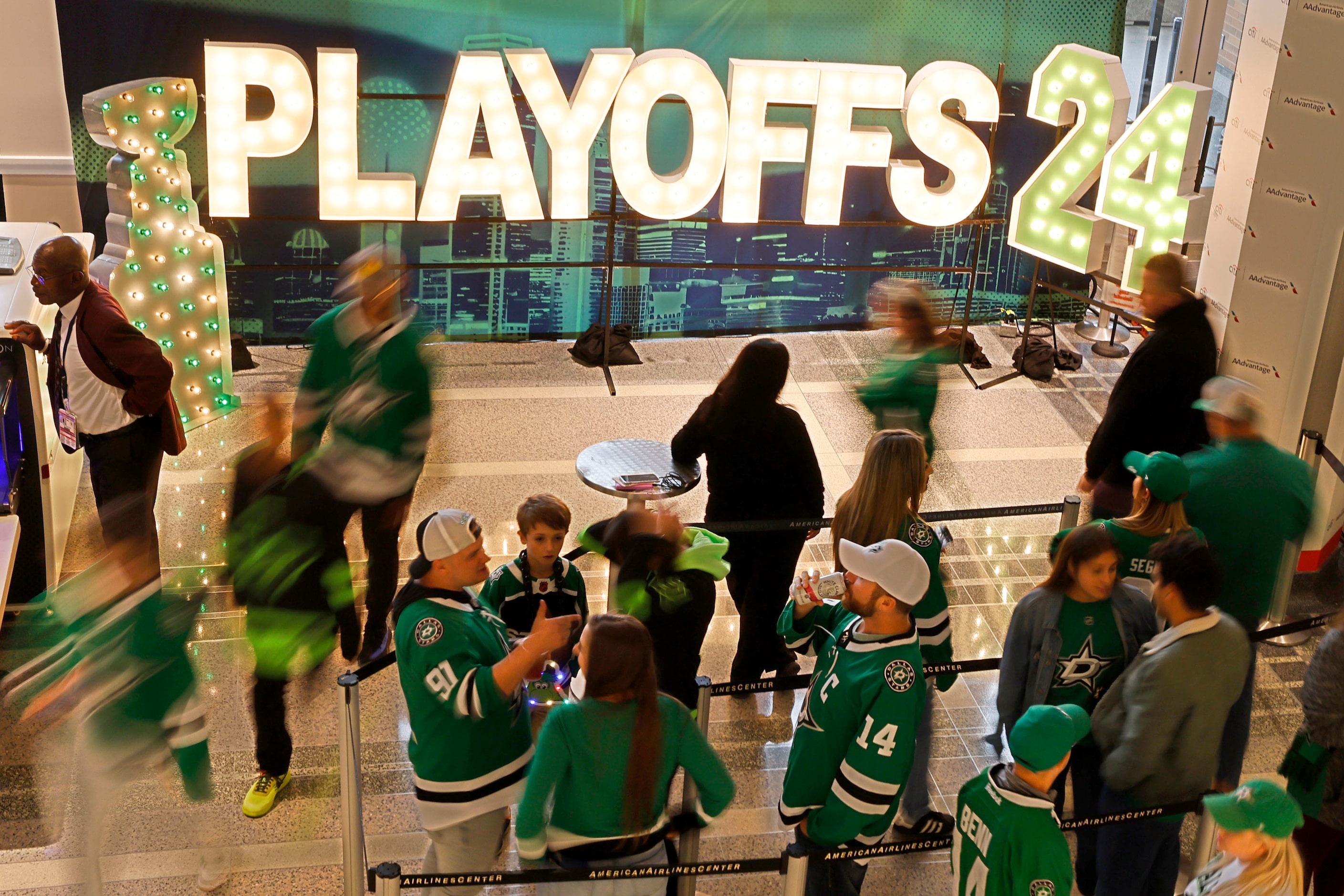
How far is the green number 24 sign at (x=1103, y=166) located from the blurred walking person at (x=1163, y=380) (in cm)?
252

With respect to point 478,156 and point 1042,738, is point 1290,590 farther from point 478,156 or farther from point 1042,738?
point 478,156

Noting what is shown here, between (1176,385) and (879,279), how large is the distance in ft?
14.7

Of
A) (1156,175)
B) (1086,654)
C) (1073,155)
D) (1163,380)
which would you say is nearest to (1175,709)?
(1086,654)

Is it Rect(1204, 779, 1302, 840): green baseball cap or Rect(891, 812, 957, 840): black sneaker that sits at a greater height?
Rect(1204, 779, 1302, 840): green baseball cap

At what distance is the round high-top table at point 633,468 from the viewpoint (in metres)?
5.30

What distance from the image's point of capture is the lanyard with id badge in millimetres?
5203

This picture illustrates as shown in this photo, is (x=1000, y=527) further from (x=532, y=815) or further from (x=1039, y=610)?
(x=532, y=815)

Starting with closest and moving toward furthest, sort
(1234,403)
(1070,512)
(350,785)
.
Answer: (350,785), (1234,403), (1070,512)

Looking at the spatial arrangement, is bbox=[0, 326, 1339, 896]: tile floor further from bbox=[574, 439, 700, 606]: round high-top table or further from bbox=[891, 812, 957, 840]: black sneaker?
bbox=[574, 439, 700, 606]: round high-top table

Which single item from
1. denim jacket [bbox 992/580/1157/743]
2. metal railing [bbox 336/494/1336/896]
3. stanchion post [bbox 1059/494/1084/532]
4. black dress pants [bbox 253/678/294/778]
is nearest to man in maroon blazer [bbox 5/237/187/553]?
black dress pants [bbox 253/678/294/778]

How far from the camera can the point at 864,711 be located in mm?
3406

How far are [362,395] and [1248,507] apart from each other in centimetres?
321

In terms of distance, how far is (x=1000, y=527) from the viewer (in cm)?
699

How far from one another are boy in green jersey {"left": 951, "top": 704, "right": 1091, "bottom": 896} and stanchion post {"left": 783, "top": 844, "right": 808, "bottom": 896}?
0.43m
